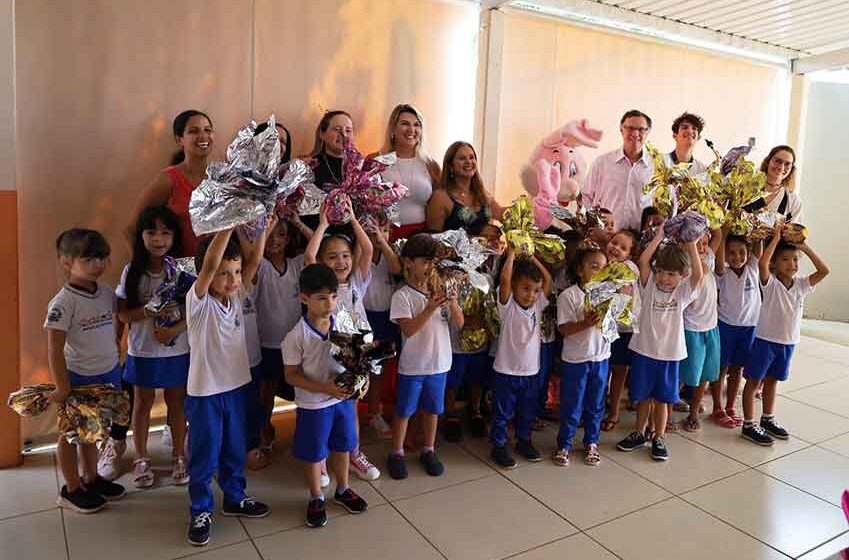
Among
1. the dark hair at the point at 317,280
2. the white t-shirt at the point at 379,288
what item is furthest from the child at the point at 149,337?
the white t-shirt at the point at 379,288

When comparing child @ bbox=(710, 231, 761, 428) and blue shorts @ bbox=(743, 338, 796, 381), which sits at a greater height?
child @ bbox=(710, 231, 761, 428)

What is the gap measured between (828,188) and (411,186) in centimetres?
582

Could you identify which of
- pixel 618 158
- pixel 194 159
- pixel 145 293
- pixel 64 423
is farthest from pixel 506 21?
pixel 64 423

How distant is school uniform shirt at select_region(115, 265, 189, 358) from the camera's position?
2537 millimetres

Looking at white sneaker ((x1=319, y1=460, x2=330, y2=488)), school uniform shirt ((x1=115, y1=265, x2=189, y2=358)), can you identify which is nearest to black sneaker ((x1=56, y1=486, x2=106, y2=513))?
school uniform shirt ((x1=115, y1=265, x2=189, y2=358))

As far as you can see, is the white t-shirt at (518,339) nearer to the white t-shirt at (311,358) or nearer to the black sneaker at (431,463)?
the black sneaker at (431,463)

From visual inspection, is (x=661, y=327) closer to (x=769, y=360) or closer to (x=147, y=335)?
(x=769, y=360)

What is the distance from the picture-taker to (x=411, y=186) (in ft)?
10.5

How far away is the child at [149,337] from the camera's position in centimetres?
250

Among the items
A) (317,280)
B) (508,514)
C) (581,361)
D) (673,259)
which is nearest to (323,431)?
(317,280)

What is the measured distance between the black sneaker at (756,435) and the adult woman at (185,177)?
2.97 metres

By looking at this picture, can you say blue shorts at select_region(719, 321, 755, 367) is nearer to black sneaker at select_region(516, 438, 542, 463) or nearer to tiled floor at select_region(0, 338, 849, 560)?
tiled floor at select_region(0, 338, 849, 560)

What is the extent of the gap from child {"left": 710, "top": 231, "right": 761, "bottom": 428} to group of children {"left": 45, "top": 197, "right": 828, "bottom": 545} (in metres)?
0.01

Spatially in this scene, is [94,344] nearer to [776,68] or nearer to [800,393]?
[800,393]
